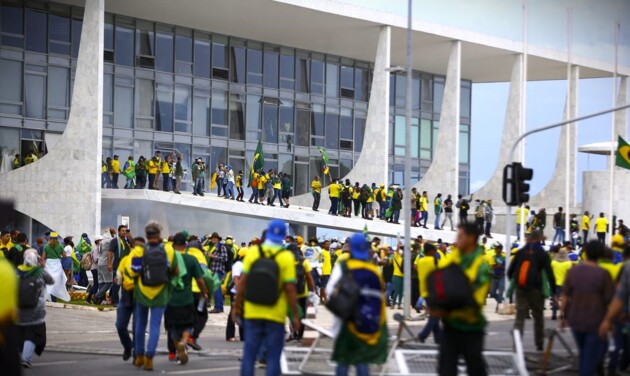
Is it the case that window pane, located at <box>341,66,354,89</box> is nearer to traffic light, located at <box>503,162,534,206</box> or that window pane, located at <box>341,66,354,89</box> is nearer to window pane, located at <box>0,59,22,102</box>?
window pane, located at <box>0,59,22,102</box>

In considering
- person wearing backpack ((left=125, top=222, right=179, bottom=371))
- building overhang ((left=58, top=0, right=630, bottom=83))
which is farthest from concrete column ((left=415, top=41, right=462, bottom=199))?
person wearing backpack ((left=125, top=222, right=179, bottom=371))

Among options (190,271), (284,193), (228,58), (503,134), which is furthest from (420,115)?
(190,271)

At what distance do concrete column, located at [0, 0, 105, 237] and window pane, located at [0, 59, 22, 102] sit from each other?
3.19 meters

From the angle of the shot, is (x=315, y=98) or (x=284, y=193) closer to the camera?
(x=284, y=193)

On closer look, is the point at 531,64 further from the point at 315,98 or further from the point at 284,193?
the point at 284,193

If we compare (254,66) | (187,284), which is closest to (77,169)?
(254,66)

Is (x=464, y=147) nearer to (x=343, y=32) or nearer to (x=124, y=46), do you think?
(x=343, y=32)

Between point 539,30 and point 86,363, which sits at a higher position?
point 539,30

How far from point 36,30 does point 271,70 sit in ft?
43.3

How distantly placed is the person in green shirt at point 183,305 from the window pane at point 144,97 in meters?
34.9

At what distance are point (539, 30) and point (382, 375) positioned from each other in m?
50.6

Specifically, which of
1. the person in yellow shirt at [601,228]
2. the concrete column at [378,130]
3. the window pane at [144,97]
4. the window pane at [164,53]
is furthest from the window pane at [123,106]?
the person in yellow shirt at [601,228]

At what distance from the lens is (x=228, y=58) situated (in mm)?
53656

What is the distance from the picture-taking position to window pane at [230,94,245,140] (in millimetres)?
53969
